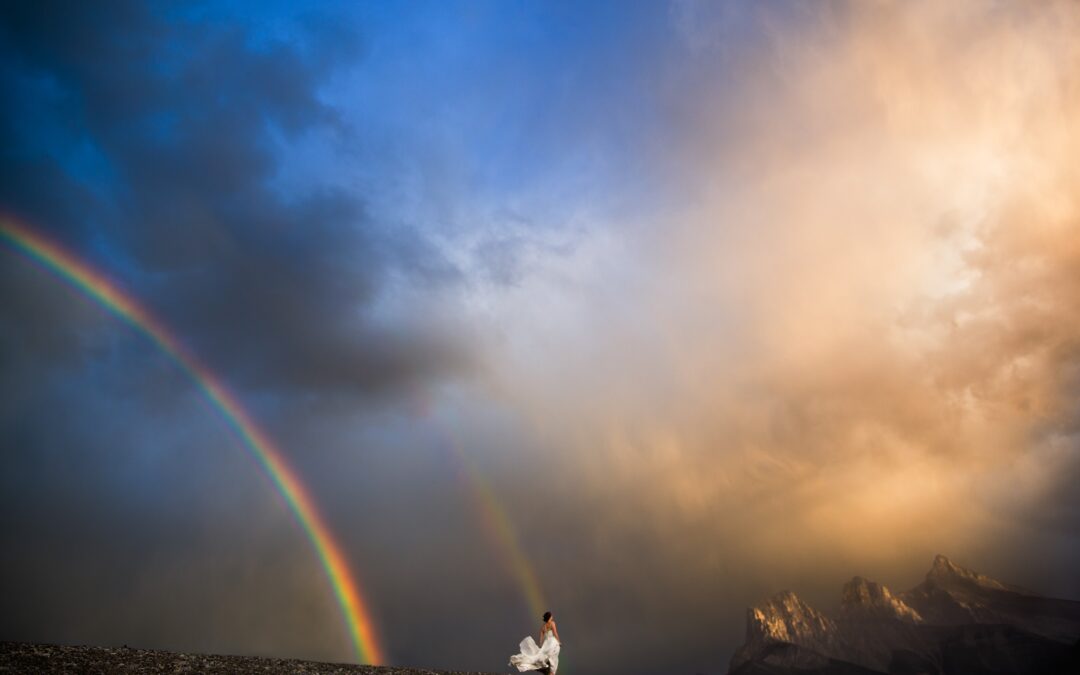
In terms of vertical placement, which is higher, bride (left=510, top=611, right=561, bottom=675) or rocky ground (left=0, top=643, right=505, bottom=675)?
rocky ground (left=0, top=643, right=505, bottom=675)

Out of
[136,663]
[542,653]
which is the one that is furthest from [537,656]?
[136,663]

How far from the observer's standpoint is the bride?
3797 cm

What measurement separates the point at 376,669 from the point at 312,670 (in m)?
4.71

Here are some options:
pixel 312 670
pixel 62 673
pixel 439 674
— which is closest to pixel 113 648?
pixel 62 673

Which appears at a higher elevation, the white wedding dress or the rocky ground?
the rocky ground

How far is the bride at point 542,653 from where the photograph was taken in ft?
125

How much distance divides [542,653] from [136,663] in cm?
2527

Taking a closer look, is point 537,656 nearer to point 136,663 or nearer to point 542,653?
point 542,653

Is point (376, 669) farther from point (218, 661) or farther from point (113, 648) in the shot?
point (113, 648)

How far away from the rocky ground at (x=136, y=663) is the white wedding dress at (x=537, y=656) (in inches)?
561

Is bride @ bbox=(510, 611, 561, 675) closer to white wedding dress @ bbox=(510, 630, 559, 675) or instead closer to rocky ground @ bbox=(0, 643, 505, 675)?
white wedding dress @ bbox=(510, 630, 559, 675)

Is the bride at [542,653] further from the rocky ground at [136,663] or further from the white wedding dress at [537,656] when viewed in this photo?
the rocky ground at [136,663]

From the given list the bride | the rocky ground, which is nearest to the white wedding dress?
the bride

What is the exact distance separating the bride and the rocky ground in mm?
14281
